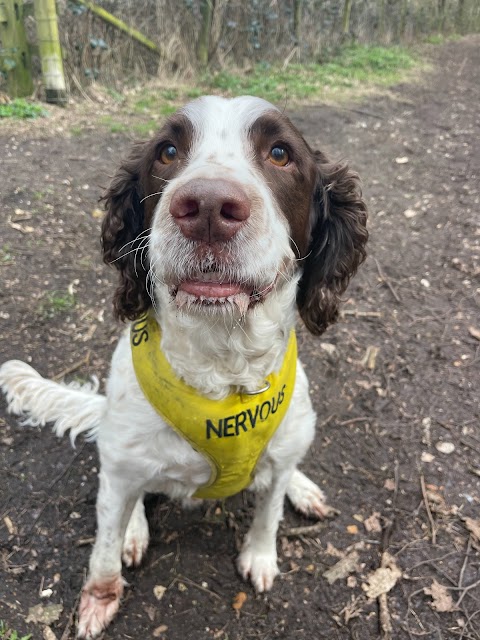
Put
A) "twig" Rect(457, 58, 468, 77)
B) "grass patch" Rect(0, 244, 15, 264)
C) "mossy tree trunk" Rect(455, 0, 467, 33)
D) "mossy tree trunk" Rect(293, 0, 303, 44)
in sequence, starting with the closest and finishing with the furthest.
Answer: "grass patch" Rect(0, 244, 15, 264) < "mossy tree trunk" Rect(293, 0, 303, 44) < "twig" Rect(457, 58, 468, 77) < "mossy tree trunk" Rect(455, 0, 467, 33)

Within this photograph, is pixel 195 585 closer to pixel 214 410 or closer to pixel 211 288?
pixel 214 410

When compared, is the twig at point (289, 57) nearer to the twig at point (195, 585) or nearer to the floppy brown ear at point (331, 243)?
the floppy brown ear at point (331, 243)

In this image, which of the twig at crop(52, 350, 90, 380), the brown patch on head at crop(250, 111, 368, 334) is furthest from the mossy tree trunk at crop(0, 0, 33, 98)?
the brown patch on head at crop(250, 111, 368, 334)

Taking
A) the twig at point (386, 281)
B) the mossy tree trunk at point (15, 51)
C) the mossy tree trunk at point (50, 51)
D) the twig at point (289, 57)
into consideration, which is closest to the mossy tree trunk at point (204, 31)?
the twig at point (289, 57)

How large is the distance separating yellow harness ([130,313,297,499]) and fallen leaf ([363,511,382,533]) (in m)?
1.03

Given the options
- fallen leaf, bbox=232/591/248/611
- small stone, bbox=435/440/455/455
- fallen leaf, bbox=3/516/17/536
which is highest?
fallen leaf, bbox=3/516/17/536

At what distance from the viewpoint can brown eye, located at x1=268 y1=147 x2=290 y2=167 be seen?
1.89 metres

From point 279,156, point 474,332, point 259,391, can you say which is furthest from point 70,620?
point 474,332

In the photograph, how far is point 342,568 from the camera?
2564 mm

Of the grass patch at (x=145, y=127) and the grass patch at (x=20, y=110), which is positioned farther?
the grass patch at (x=145, y=127)

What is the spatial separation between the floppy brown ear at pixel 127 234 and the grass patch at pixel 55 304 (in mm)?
1758

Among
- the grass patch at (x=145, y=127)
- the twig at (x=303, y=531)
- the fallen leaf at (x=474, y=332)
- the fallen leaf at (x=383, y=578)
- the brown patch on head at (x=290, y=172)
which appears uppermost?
the brown patch on head at (x=290, y=172)

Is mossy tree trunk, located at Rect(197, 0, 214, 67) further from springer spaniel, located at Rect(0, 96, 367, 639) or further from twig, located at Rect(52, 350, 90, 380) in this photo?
springer spaniel, located at Rect(0, 96, 367, 639)

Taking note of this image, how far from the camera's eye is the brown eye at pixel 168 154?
1.88m
